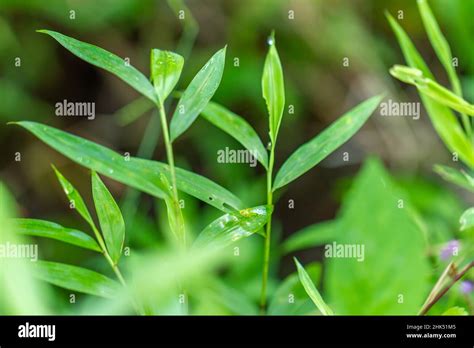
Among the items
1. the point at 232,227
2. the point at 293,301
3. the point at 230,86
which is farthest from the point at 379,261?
the point at 230,86

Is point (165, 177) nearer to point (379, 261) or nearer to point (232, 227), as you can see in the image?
point (232, 227)

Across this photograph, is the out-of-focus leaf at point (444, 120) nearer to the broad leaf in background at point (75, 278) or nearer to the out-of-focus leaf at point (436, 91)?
the out-of-focus leaf at point (436, 91)

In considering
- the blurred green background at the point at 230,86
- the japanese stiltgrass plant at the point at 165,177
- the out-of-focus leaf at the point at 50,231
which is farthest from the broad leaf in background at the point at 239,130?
the blurred green background at the point at 230,86

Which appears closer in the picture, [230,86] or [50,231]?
[50,231]

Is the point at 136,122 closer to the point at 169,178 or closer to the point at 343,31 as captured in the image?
the point at 343,31
